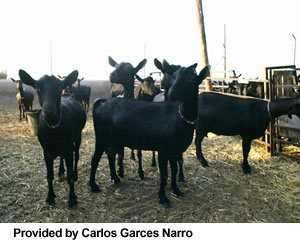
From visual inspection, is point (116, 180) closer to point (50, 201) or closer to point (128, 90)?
point (50, 201)

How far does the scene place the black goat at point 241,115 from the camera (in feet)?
20.0

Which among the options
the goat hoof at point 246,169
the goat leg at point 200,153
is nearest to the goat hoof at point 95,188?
the goat leg at point 200,153

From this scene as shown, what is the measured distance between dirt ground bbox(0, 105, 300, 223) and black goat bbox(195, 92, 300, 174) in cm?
70

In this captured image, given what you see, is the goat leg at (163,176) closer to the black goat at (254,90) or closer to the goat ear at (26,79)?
the goat ear at (26,79)

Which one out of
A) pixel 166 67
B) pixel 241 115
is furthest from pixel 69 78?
pixel 241 115

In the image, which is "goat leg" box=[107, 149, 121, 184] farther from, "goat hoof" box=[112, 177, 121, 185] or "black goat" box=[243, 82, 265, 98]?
"black goat" box=[243, 82, 265, 98]

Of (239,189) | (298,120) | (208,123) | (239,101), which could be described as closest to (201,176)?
(239,189)

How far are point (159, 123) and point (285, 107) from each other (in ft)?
10.8

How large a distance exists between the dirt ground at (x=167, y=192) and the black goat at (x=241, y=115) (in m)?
0.70

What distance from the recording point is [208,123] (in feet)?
22.3

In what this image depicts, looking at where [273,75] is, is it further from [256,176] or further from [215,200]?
[215,200]

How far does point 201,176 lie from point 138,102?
7.65ft

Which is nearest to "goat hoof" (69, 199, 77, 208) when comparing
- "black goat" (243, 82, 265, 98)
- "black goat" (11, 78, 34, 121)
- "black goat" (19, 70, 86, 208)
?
"black goat" (19, 70, 86, 208)

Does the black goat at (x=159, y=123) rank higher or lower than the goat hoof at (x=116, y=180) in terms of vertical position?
higher
